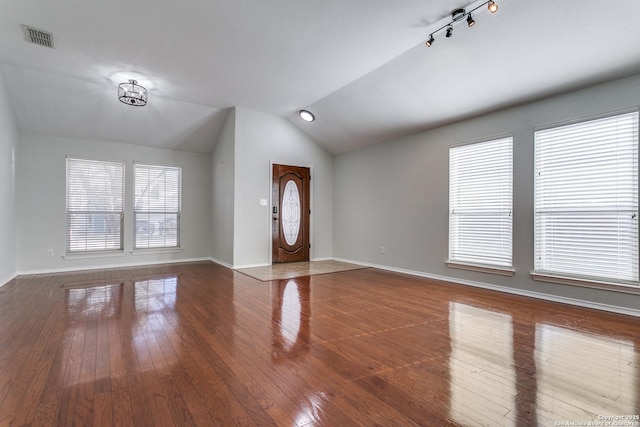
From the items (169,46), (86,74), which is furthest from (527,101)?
(86,74)

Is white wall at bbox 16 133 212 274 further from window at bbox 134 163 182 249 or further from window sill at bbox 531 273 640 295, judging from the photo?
window sill at bbox 531 273 640 295

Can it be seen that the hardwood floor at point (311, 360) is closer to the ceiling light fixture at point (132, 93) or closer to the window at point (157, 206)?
the window at point (157, 206)

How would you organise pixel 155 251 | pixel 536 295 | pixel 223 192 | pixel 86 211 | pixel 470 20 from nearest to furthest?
pixel 470 20
pixel 536 295
pixel 86 211
pixel 223 192
pixel 155 251

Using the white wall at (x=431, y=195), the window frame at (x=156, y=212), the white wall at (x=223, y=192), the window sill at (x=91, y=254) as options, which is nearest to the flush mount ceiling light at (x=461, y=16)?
the white wall at (x=431, y=195)

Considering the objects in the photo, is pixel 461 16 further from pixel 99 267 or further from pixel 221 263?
pixel 99 267

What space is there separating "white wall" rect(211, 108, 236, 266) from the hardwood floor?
2.27m

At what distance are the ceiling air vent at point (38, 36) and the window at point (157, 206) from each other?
2979 millimetres

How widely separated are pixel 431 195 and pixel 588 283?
7.52ft

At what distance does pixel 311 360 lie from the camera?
219cm

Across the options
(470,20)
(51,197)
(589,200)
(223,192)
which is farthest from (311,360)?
(51,197)

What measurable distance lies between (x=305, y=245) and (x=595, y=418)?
5.59m

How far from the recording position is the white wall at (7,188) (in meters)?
4.30

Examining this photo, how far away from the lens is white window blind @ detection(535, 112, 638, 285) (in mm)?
3258

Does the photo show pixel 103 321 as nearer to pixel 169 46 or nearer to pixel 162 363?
pixel 162 363
